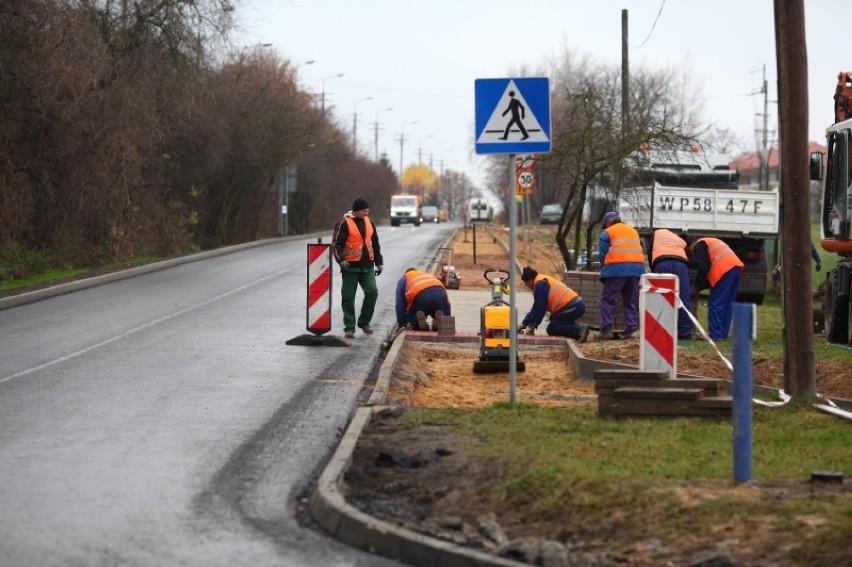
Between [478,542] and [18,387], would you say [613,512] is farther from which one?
[18,387]

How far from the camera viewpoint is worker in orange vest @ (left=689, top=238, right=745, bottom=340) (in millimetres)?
17312

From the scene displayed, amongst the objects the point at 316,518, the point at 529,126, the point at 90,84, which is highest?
the point at 90,84

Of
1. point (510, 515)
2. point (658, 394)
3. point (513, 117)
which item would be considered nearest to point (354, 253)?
point (513, 117)

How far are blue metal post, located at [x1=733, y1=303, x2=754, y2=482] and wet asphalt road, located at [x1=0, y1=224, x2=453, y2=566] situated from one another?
2179mm

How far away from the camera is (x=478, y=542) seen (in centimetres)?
646

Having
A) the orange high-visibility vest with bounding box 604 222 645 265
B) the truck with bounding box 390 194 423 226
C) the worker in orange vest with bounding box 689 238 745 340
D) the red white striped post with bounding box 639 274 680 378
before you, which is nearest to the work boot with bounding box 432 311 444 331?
the orange high-visibility vest with bounding box 604 222 645 265

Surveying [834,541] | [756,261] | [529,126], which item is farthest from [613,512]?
[756,261]

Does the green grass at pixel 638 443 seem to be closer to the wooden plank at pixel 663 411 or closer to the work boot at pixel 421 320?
the wooden plank at pixel 663 411

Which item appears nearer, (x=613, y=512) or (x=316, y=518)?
(x=613, y=512)

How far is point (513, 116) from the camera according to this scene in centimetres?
1095

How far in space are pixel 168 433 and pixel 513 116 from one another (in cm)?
386

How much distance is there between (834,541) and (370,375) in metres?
8.12

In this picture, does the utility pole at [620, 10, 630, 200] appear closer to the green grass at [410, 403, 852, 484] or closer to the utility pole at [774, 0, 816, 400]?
the utility pole at [774, 0, 816, 400]

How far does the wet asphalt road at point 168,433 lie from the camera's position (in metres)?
6.67
